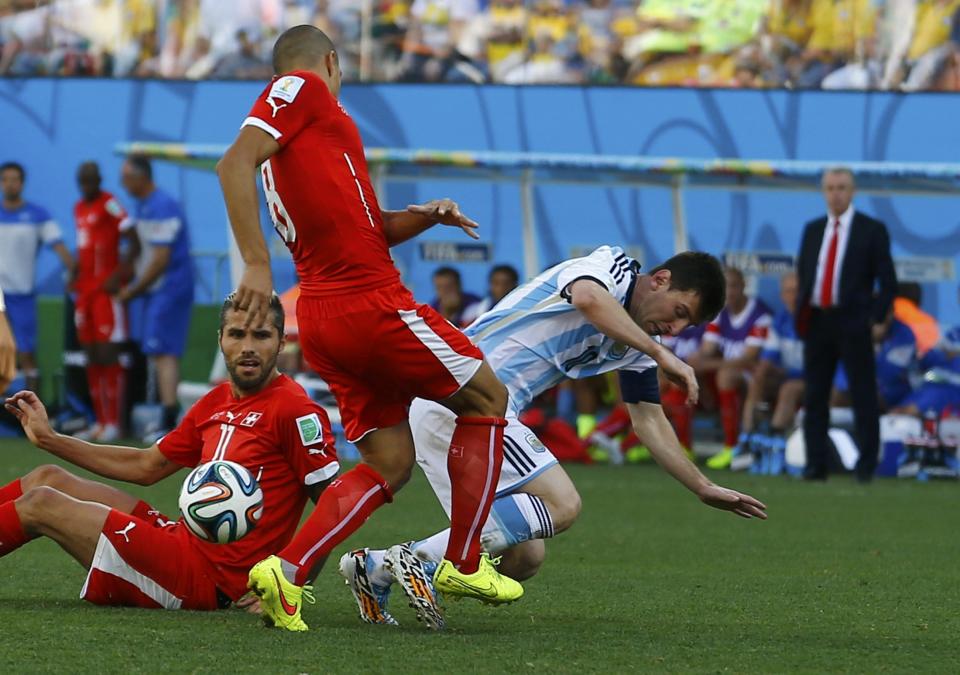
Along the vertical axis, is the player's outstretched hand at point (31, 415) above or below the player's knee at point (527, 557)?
above

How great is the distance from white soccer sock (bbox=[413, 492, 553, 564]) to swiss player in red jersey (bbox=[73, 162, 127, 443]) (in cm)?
1027

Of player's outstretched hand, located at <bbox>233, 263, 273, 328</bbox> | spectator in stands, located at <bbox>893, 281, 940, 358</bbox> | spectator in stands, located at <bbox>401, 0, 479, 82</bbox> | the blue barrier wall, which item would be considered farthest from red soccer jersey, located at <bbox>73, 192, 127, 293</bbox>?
player's outstretched hand, located at <bbox>233, 263, 273, 328</bbox>

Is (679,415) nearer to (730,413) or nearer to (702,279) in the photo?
(730,413)

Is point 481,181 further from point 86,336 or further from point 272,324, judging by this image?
point 272,324

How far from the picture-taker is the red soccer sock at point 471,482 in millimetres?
5570

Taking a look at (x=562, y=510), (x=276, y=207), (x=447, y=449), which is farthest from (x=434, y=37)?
(x=276, y=207)

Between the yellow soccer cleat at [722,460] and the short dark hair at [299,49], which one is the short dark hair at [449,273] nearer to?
the yellow soccer cleat at [722,460]

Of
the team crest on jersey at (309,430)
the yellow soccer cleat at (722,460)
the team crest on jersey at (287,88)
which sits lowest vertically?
the yellow soccer cleat at (722,460)

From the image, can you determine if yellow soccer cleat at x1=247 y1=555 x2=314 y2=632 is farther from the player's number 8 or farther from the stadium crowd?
the stadium crowd

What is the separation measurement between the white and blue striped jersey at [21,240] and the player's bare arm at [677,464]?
35.5 ft

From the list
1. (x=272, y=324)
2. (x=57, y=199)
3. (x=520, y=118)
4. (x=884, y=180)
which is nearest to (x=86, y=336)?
(x=57, y=199)

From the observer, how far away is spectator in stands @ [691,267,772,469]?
1491 centimetres

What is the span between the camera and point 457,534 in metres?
5.59

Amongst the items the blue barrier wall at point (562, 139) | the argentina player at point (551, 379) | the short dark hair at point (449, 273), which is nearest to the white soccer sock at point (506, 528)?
the argentina player at point (551, 379)
